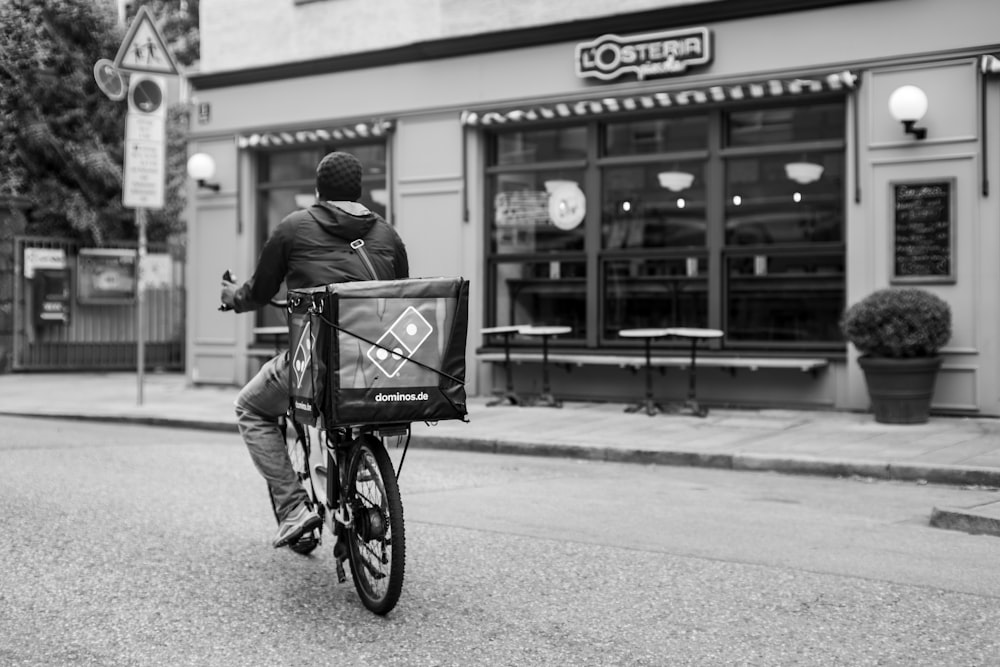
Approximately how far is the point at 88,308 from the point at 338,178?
55.9 feet

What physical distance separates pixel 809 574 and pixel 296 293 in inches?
103

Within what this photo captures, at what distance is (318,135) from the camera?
1566 cm

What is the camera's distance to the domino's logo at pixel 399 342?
4500mm

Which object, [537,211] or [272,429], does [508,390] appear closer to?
[537,211]

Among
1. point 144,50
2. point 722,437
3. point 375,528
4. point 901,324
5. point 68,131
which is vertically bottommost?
point 722,437

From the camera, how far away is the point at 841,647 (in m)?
4.18

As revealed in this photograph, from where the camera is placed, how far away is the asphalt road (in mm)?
4156

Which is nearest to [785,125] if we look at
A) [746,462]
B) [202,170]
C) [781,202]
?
[781,202]

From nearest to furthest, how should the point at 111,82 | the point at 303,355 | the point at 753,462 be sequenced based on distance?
the point at 303,355
the point at 753,462
the point at 111,82

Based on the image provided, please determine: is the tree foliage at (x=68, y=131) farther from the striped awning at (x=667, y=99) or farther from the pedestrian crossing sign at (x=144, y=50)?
the striped awning at (x=667, y=99)

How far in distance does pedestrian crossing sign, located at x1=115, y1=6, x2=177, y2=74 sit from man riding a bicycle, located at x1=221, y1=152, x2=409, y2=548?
9.34 meters

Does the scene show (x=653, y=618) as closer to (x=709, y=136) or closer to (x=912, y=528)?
(x=912, y=528)

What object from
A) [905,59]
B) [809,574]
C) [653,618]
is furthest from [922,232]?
[653,618]

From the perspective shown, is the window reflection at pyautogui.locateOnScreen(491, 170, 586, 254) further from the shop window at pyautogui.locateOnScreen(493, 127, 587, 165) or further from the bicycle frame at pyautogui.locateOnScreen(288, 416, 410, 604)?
the bicycle frame at pyautogui.locateOnScreen(288, 416, 410, 604)
